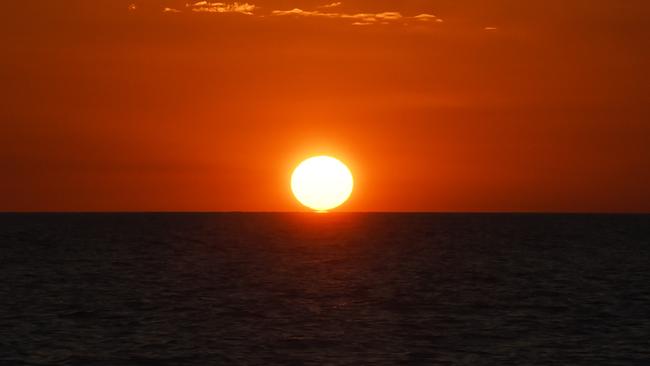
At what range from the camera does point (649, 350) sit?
133 feet

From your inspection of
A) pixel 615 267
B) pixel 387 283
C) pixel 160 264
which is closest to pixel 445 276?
pixel 387 283

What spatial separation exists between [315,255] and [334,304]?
175ft

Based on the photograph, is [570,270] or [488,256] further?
[488,256]

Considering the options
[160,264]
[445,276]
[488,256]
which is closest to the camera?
[445,276]

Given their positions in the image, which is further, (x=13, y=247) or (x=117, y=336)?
(x=13, y=247)

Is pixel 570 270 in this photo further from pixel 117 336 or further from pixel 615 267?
pixel 117 336

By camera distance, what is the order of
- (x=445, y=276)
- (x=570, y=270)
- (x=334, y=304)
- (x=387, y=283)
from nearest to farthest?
(x=334, y=304) < (x=387, y=283) < (x=445, y=276) < (x=570, y=270)

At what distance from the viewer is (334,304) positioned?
5622cm

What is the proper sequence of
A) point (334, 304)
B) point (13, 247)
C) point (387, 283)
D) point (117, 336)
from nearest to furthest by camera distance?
point (117, 336) < point (334, 304) < point (387, 283) < point (13, 247)

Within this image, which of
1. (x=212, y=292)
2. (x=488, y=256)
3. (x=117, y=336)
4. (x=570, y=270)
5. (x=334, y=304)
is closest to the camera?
(x=117, y=336)

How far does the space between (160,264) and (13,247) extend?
38.3 metres

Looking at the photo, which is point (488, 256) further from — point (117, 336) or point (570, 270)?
point (117, 336)

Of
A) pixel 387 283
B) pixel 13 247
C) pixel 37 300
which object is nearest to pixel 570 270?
pixel 387 283

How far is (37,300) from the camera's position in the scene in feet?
188
